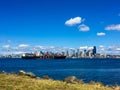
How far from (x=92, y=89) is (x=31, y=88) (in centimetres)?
589

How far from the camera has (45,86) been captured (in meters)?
30.7

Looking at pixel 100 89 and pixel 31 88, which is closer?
pixel 31 88

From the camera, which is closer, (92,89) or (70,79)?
(92,89)

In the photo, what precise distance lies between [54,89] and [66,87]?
1.96m

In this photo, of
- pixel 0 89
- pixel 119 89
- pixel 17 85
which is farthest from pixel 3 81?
pixel 119 89

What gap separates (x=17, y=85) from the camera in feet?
99.5

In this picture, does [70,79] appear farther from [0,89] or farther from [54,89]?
[0,89]

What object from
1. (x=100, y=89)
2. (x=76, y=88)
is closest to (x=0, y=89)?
(x=76, y=88)

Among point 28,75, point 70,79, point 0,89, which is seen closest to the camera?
point 0,89

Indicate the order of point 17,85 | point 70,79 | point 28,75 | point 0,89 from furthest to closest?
1. point 28,75
2. point 70,79
3. point 17,85
4. point 0,89

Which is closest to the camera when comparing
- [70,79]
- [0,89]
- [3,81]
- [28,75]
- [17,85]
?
[0,89]

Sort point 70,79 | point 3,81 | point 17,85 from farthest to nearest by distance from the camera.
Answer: point 70,79, point 3,81, point 17,85

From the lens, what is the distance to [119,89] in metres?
34.3

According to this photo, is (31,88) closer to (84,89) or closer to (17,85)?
(17,85)
